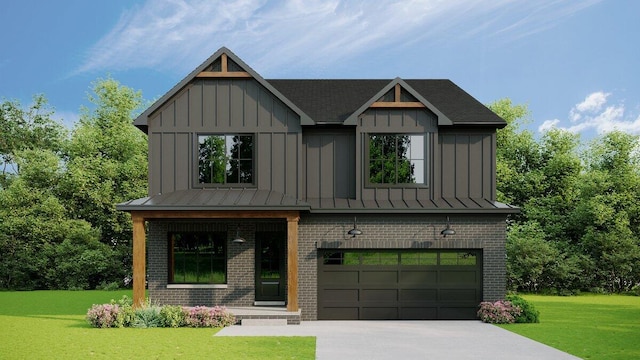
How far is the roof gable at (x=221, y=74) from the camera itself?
19.3 m

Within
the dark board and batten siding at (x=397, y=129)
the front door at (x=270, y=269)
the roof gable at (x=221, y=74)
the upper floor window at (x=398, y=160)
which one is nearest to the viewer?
the roof gable at (x=221, y=74)

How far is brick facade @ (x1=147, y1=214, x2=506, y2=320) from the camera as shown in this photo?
62.3ft

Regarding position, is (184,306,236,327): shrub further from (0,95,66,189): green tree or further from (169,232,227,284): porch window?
(0,95,66,189): green tree

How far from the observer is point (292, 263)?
58.4 feet

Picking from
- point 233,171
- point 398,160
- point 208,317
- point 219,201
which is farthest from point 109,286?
point 398,160

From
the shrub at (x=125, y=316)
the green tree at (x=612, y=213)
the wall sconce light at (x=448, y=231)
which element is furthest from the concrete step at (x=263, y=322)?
the green tree at (x=612, y=213)

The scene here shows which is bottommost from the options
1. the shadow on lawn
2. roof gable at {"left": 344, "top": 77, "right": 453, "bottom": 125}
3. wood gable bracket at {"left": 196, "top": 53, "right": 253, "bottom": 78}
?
the shadow on lawn

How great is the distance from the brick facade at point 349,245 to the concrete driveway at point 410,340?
1653mm

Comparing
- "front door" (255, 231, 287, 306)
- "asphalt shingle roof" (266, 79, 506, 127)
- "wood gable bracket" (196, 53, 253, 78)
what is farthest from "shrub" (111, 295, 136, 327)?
"asphalt shingle roof" (266, 79, 506, 127)

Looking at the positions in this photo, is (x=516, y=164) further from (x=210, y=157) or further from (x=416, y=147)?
(x=210, y=157)

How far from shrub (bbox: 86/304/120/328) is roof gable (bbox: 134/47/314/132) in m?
5.85

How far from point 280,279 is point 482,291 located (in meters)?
6.29

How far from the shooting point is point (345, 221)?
19.0 m

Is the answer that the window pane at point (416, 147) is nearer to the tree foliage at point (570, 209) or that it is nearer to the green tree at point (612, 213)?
the tree foliage at point (570, 209)
